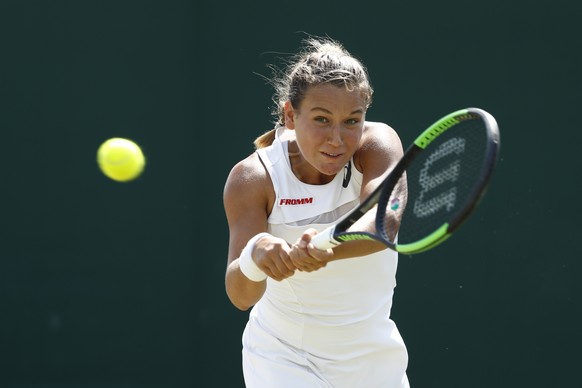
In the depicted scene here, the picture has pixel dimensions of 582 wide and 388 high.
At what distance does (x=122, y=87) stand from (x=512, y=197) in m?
1.94

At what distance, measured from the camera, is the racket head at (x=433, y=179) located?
2463 mm

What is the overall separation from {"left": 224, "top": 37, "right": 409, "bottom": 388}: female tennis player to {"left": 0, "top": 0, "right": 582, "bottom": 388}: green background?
1399mm

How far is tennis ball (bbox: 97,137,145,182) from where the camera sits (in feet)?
15.1

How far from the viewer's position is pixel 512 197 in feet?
14.2

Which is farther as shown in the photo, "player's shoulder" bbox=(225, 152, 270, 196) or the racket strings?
"player's shoulder" bbox=(225, 152, 270, 196)

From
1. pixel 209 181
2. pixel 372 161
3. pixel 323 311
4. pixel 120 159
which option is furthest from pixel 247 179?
pixel 209 181

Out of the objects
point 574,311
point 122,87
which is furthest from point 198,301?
point 574,311

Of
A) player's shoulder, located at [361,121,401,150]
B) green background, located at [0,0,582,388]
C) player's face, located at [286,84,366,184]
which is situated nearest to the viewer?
player's face, located at [286,84,366,184]

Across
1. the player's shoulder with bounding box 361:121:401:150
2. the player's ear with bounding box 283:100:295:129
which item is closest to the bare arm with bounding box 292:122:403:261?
the player's shoulder with bounding box 361:121:401:150

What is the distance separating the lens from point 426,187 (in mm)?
2641

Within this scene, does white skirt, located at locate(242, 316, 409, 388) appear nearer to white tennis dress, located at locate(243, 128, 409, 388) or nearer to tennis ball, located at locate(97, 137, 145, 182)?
white tennis dress, located at locate(243, 128, 409, 388)

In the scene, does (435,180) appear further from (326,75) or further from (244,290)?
(244,290)

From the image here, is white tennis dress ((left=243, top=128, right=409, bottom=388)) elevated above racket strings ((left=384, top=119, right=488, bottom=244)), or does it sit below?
below

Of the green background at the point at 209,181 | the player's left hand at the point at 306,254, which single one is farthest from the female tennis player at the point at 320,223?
the green background at the point at 209,181
